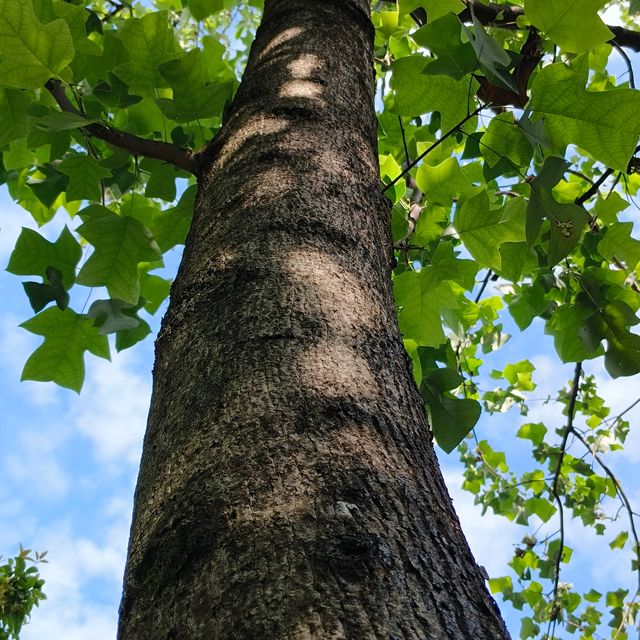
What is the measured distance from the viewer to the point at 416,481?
612 mm

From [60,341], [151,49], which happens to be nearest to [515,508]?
[60,341]

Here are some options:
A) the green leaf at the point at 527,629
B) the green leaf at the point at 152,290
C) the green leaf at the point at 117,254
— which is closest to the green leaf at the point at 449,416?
the green leaf at the point at 117,254

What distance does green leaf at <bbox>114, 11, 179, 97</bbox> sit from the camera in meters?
1.58

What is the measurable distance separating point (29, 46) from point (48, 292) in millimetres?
608

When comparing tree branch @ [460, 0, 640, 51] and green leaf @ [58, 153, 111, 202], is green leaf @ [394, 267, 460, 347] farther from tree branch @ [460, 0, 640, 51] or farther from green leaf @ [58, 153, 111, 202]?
tree branch @ [460, 0, 640, 51]

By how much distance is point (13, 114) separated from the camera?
5.10 feet

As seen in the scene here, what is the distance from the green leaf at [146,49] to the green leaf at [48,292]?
53 centimetres

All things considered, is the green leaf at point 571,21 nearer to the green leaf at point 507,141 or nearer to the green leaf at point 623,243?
the green leaf at point 507,141

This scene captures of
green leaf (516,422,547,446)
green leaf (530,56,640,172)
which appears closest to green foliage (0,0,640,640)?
green leaf (530,56,640,172)

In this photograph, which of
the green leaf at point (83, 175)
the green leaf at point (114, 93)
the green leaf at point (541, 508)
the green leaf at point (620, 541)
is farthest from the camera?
the green leaf at point (620, 541)

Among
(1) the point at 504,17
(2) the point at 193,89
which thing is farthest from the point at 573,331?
(2) the point at 193,89

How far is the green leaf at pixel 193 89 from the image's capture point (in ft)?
4.88

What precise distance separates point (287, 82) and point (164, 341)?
622mm

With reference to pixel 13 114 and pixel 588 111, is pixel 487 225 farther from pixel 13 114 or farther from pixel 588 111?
pixel 13 114
